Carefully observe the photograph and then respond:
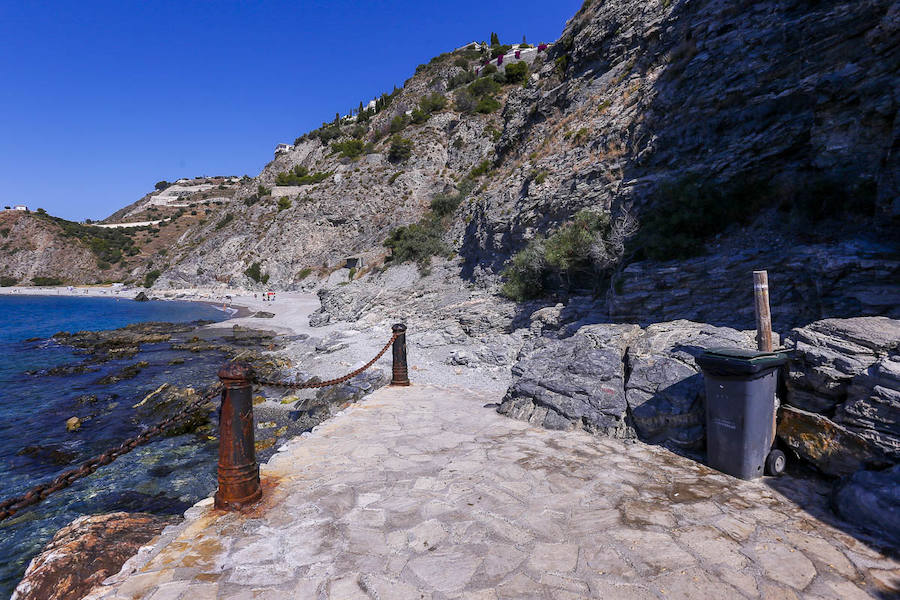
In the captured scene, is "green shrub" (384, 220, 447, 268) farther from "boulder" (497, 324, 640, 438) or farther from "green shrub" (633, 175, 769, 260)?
"boulder" (497, 324, 640, 438)

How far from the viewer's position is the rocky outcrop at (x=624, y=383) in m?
4.63

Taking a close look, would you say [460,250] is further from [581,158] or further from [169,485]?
[169,485]

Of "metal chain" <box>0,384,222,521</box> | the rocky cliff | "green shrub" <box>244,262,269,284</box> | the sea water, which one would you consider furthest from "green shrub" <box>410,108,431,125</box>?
"metal chain" <box>0,384,222,521</box>

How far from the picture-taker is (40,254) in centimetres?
7362

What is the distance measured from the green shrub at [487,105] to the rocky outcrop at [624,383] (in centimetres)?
4659

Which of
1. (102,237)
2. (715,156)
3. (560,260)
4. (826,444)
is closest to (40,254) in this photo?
(102,237)

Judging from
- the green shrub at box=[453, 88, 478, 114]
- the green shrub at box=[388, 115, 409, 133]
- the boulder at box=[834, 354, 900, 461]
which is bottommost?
the boulder at box=[834, 354, 900, 461]

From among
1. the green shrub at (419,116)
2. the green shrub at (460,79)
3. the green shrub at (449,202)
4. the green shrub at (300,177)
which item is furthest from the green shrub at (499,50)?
the green shrub at (449,202)

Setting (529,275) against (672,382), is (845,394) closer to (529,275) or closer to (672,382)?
(672,382)

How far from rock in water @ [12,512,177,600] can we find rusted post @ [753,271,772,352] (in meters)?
6.53

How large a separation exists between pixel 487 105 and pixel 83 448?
47.8 metres

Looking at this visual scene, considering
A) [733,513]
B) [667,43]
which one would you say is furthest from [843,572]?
[667,43]

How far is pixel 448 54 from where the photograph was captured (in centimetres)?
6775

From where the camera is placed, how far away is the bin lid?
3.63 meters
